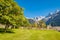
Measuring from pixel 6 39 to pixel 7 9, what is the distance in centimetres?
1172

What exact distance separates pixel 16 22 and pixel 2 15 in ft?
15.1

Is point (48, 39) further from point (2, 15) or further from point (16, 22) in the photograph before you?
point (2, 15)

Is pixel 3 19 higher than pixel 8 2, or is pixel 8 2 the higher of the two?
pixel 8 2

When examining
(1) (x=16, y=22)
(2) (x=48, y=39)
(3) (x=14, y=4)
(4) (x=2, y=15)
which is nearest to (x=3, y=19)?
(4) (x=2, y=15)

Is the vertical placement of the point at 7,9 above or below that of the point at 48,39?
above

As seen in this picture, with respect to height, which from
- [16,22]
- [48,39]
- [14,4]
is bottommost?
[48,39]

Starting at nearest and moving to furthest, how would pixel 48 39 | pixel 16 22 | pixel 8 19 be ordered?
pixel 48 39 < pixel 8 19 < pixel 16 22

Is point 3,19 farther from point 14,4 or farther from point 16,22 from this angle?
point 14,4

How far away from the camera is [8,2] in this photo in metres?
44.4

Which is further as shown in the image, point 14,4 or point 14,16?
point 14,4

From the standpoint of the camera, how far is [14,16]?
43.1 m

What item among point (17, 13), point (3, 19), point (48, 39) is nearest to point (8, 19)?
point (3, 19)

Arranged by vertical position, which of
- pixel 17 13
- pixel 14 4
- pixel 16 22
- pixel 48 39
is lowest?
pixel 48 39

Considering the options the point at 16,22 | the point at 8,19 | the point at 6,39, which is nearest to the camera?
the point at 6,39
